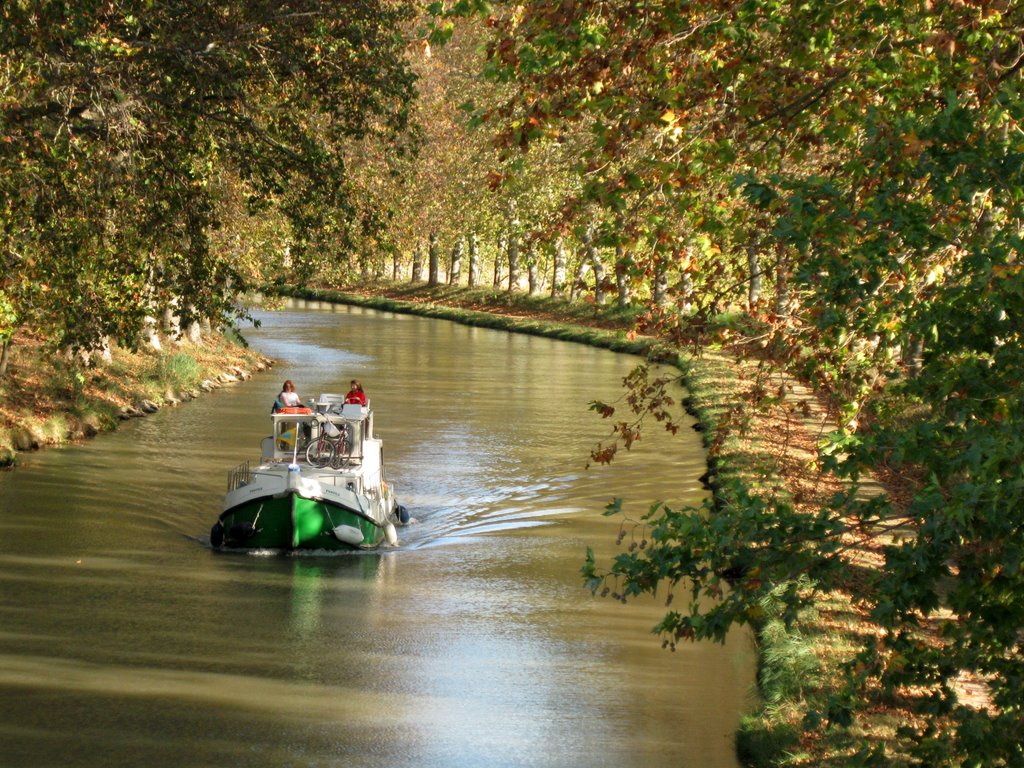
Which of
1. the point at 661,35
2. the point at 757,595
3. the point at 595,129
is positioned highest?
the point at 661,35

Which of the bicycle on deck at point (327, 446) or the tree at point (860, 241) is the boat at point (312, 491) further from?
the tree at point (860, 241)

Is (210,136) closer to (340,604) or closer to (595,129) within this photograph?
(595,129)

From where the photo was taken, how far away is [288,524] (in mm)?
23188

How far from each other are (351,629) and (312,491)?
188 inches

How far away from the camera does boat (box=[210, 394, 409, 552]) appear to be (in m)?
23.2

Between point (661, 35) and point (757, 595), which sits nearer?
point (757, 595)

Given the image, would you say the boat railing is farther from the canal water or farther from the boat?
the canal water

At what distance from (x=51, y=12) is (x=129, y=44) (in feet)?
3.24

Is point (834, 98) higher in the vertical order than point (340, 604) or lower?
higher

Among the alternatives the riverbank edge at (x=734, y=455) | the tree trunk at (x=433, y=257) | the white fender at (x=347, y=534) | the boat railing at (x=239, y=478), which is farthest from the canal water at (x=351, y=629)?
the tree trunk at (x=433, y=257)

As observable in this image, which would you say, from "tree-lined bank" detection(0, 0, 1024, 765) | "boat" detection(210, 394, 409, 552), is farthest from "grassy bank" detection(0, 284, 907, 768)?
"boat" detection(210, 394, 409, 552)

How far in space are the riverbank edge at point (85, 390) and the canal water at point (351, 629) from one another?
0.65m

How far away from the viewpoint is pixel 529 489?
95.4 ft

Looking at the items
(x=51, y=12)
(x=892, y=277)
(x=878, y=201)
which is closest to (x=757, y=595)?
(x=878, y=201)
